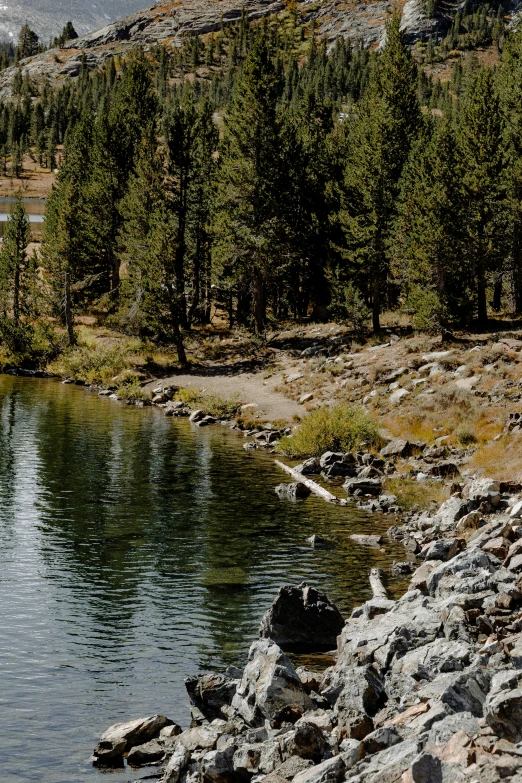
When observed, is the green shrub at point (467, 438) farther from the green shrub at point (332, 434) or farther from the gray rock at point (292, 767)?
the gray rock at point (292, 767)

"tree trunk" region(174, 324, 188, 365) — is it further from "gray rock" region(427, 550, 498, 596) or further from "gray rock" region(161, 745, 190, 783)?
"gray rock" region(161, 745, 190, 783)

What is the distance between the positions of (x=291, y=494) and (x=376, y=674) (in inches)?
695

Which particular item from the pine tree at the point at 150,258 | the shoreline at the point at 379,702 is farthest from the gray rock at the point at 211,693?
the pine tree at the point at 150,258

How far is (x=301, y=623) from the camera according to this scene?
1827cm

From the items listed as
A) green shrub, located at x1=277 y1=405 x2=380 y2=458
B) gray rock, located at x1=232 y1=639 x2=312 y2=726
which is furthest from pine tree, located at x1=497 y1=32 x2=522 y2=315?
gray rock, located at x1=232 y1=639 x2=312 y2=726

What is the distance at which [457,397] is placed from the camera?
39.7 metres

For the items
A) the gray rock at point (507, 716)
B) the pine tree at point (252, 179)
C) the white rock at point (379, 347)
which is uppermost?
Answer: the pine tree at point (252, 179)

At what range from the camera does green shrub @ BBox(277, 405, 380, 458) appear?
125 feet

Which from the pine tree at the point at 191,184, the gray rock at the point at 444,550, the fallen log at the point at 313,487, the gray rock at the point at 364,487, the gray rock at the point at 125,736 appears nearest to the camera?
the gray rock at the point at 125,736

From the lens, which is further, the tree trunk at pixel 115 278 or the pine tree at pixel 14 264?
the tree trunk at pixel 115 278

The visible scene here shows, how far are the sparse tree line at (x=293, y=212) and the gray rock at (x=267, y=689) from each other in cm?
3790

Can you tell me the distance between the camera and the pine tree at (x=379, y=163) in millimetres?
56969

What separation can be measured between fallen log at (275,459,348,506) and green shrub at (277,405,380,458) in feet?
7.62

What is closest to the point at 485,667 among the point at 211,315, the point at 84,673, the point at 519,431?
the point at 84,673
